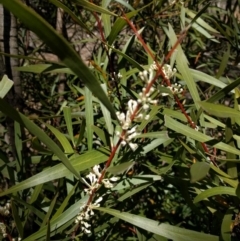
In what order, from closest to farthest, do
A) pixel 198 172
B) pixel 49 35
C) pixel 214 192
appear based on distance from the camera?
1. pixel 49 35
2. pixel 198 172
3. pixel 214 192

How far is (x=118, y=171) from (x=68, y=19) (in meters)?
1.55

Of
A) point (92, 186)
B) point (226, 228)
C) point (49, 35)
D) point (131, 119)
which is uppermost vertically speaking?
point (49, 35)

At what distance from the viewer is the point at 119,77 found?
0.98 metres

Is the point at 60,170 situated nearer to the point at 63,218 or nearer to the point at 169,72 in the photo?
the point at 63,218

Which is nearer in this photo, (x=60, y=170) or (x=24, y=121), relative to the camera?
(x=24, y=121)

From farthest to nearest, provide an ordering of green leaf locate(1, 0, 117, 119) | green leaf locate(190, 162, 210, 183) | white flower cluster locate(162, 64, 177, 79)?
white flower cluster locate(162, 64, 177, 79) → green leaf locate(190, 162, 210, 183) → green leaf locate(1, 0, 117, 119)

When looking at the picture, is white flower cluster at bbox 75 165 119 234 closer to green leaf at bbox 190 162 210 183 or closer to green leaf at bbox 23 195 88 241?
green leaf at bbox 23 195 88 241

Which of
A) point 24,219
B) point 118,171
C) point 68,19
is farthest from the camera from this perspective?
point 68,19

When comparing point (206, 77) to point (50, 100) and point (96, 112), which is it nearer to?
point (96, 112)

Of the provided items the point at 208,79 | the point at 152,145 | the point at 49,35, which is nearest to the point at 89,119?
the point at 152,145

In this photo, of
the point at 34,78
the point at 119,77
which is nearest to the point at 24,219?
the point at 119,77

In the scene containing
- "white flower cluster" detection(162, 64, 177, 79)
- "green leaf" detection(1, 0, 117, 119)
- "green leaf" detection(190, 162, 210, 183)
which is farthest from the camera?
"white flower cluster" detection(162, 64, 177, 79)

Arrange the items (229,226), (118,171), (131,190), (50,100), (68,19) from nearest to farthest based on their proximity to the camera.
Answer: (118,171)
(229,226)
(131,190)
(50,100)
(68,19)

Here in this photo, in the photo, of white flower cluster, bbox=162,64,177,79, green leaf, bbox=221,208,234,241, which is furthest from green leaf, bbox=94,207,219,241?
white flower cluster, bbox=162,64,177,79
